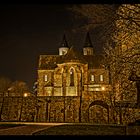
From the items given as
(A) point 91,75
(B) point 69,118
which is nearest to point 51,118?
(B) point 69,118

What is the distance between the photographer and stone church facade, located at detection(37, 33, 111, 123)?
1428 inches

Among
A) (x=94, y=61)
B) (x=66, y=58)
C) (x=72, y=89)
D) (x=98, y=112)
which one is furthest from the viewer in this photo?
(x=94, y=61)

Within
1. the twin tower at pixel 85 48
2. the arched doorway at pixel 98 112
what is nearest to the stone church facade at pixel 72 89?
the arched doorway at pixel 98 112

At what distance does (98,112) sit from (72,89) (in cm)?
1787

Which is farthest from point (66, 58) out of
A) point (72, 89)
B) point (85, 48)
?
point (85, 48)

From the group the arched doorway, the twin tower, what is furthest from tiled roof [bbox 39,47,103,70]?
the arched doorway

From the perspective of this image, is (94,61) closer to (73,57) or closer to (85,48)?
(73,57)

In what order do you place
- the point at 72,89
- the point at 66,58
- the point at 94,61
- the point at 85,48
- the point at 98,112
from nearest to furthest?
the point at 98,112
the point at 72,89
the point at 66,58
the point at 94,61
the point at 85,48

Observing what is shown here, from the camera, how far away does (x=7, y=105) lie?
1448 inches

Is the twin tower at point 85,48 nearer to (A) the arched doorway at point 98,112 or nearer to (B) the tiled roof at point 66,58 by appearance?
(B) the tiled roof at point 66,58

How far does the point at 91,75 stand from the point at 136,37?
4641cm

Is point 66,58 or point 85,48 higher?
point 85,48

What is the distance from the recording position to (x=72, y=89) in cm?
5450
